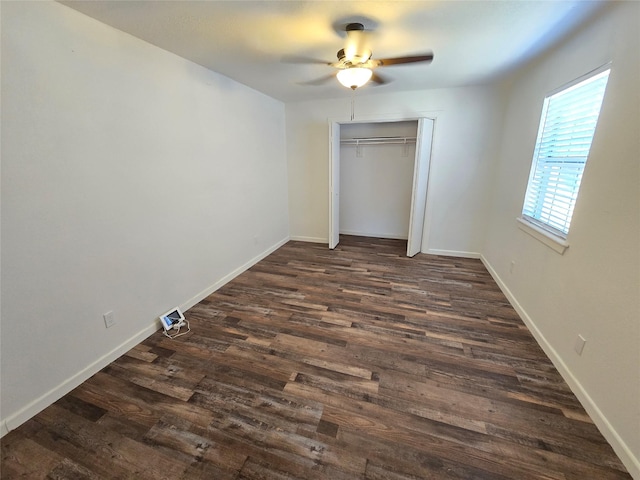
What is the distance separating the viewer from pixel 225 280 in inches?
127

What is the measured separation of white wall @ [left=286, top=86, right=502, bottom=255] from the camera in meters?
3.57

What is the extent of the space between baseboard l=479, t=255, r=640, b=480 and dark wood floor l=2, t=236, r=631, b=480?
0.14 ft

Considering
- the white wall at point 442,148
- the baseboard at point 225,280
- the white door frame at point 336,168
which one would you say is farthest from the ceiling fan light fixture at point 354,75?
the baseboard at point 225,280

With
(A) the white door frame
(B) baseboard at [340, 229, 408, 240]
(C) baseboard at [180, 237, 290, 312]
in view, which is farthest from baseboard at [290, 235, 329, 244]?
(B) baseboard at [340, 229, 408, 240]

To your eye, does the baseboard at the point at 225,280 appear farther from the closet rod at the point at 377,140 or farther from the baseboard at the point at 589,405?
the baseboard at the point at 589,405

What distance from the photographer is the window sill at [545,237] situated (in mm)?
1952

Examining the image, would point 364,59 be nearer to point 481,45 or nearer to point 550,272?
point 481,45

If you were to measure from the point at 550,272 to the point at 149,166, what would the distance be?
3.32m

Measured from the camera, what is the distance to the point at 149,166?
216 centimetres

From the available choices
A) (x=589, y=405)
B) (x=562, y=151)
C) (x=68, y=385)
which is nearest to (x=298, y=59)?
(x=562, y=151)

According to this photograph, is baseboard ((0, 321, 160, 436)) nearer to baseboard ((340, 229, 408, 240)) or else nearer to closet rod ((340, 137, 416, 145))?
baseboard ((340, 229, 408, 240))

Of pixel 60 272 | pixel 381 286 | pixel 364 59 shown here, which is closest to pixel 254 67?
pixel 364 59

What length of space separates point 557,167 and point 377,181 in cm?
279

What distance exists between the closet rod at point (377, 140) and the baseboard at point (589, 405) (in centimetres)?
299
